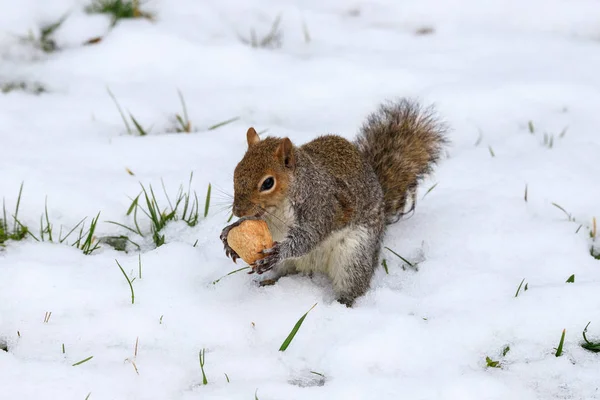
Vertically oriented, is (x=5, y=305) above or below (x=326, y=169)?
below

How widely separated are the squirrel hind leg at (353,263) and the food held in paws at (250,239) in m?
0.42

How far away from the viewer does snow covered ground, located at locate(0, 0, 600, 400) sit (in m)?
2.64

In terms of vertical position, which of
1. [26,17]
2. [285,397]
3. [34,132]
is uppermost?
[26,17]

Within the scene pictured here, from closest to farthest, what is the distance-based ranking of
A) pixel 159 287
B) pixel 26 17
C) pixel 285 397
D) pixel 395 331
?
pixel 285 397 < pixel 395 331 < pixel 159 287 < pixel 26 17

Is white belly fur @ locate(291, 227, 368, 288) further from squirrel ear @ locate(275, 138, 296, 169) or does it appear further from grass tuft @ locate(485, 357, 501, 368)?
grass tuft @ locate(485, 357, 501, 368)

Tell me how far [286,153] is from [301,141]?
1.36 metres

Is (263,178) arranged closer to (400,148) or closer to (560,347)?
(400,148)

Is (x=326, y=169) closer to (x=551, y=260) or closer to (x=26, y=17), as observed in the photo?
(x=551, y=260)

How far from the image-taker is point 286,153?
300 cm

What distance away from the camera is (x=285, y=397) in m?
2.48

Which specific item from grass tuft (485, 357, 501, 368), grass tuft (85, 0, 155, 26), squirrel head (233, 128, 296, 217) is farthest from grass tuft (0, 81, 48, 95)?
grass tuft (485, 357, 501, 368)

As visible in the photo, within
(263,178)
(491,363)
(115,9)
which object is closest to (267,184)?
(263,178)

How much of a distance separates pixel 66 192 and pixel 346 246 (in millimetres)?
1364

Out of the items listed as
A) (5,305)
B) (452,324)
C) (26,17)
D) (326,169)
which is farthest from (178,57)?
(452,324)
